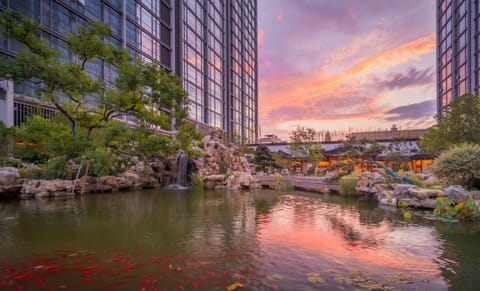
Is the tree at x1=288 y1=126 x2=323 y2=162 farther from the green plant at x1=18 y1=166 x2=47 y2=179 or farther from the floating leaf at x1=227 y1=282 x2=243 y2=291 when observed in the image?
the floating leaf at x1=227 y1=282 x2=243 y2=291

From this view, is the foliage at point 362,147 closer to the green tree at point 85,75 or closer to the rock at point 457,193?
the rock at point 457,193

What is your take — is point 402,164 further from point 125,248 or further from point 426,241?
point 125,248

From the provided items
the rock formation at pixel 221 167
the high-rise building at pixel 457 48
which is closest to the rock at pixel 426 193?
the rock formation at pixel 221 167

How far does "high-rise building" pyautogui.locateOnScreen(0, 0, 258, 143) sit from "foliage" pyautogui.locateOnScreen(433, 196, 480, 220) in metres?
19.7

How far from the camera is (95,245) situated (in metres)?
6.15

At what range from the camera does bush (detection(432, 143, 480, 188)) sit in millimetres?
10867

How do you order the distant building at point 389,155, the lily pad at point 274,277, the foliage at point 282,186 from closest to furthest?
the lily pad at point 274,277, the foliage at point 282,186, the distant building at point 389,155

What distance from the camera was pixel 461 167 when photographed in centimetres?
1105

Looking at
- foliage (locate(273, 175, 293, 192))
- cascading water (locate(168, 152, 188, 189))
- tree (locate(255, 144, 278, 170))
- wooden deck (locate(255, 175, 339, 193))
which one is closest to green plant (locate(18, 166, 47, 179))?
cascading water (locate(168, 152, 188, 189))

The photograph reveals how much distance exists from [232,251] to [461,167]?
34.4 feet

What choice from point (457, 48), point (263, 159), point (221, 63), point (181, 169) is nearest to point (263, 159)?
point (263, 159)

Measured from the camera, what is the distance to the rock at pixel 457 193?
10.2 metres

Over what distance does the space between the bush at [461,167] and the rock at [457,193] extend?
2.29 feet

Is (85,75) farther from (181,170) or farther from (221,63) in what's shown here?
(221,63)
